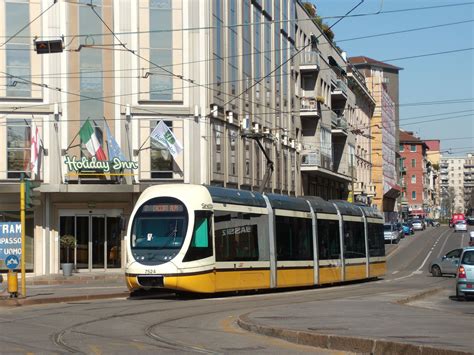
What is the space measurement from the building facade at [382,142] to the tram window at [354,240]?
63445mm

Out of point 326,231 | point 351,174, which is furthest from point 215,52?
point 351,174

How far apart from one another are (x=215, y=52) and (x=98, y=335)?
28116 millimetres

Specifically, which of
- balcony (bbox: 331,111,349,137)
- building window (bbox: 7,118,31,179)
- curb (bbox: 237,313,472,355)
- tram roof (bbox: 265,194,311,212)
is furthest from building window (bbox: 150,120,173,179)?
balcony (bbox: 331,111,349,137)

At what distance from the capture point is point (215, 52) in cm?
4125

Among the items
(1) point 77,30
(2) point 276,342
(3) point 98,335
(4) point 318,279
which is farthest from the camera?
(1) point 77,30

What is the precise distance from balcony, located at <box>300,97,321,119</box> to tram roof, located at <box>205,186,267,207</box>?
113 feet

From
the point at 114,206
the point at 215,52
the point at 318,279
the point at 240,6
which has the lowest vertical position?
the point at 318,279

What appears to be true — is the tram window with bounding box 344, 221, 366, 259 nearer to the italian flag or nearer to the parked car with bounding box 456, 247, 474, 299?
the parked car with bounding box 456, 247, 474, 299

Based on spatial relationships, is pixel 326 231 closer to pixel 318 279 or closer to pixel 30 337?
pixel 318 279

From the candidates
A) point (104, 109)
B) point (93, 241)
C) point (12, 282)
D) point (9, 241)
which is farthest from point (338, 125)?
point (12, 282)

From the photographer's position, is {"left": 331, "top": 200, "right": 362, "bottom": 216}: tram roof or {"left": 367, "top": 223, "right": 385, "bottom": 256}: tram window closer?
{"left": 331, "top": 200, "right": 362, "bottom": 216}: tram roof

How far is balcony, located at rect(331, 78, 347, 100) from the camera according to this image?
70.7 metres

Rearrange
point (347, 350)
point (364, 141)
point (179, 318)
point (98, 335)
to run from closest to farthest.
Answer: point (347, 350) → point (98, 335) → point (179, 318) → point (364, 141)

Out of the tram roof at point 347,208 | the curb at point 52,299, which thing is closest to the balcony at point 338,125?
the tram roof at point 347,208
